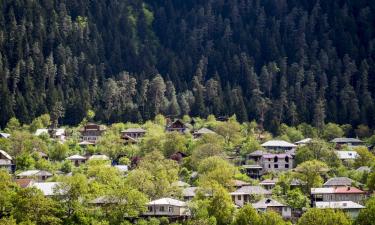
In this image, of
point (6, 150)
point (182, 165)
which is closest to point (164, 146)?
point (182, 165)

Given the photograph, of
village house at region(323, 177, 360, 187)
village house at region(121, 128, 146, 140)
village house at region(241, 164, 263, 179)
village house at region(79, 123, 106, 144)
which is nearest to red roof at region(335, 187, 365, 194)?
village house at region(323, 177, 360, 187)

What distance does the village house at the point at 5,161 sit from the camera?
403ft

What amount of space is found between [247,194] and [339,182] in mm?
11539

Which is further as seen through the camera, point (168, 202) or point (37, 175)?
point (37, 175)

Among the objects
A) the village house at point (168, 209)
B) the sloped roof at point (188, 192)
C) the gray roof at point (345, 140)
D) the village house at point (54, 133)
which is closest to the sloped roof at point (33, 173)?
the sloped roof at point (188, 192)

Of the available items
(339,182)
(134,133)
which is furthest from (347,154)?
(134,133)

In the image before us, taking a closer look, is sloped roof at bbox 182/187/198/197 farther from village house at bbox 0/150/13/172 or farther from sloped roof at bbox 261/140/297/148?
sloped roof at bbox 261/140/297/148

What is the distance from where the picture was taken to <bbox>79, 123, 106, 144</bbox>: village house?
148 m

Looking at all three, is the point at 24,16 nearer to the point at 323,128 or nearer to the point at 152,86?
the point at 152,86

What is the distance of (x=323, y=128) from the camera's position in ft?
520

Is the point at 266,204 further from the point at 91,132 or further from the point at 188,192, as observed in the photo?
the point at 91,132

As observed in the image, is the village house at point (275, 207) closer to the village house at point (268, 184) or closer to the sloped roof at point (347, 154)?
→ the village house at point (268, 184)

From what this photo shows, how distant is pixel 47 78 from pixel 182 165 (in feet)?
193

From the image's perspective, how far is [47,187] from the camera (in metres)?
106
